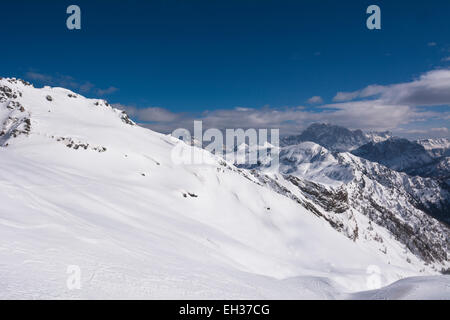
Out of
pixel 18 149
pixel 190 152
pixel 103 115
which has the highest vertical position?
pixel 103 115

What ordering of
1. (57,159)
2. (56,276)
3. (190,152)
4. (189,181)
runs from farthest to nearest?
1. (190,152)
2. (189,181)
3. (57,159)
4. (56,276)

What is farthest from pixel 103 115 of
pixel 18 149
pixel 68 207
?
pixel 68 207

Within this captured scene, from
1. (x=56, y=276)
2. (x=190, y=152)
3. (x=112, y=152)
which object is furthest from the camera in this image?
(x=190, y=152)

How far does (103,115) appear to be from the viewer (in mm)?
79250

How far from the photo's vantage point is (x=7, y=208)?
1292cm

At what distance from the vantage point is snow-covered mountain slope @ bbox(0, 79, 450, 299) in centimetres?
930

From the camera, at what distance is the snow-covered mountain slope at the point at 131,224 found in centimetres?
930

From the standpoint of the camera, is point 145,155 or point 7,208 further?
point 145,155

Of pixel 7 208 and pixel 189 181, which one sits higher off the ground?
pixel 189 181

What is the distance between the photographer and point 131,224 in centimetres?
2059
